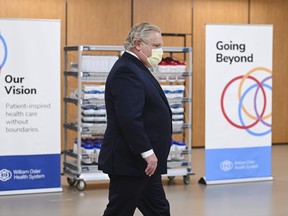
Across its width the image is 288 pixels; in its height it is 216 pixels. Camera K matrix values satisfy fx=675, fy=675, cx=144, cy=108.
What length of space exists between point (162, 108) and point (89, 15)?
7.94m

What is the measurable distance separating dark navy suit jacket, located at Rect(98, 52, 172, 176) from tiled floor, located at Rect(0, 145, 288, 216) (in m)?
2.62

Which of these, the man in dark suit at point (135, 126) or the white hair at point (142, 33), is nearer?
the man in dark suit at point (135, 126)

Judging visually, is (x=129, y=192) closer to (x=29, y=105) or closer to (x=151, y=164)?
(x=151, y=164)

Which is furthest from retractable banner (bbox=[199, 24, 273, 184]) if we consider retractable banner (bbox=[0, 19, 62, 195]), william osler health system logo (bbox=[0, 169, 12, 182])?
william osler health system logo (bbox=[0, 169, 12, 182])

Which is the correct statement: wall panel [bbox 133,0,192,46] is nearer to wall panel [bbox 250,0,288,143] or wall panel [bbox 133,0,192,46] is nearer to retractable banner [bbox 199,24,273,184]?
wall panel [bbox 250,0,288,143]

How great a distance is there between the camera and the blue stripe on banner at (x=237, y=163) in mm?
8602

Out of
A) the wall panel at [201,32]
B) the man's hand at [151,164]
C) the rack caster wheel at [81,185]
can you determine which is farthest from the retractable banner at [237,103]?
the man's hand at [151,164]

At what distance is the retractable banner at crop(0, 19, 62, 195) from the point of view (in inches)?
304

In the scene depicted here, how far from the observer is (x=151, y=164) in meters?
4.20

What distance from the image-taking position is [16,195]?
309 inches

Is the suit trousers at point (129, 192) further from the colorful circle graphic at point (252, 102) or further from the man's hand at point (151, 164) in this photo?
the colorful circle graphic at point (252, 102)

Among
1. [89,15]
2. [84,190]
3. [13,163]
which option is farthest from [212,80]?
[89,15]

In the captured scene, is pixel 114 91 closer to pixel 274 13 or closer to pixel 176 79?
pixel 176 79

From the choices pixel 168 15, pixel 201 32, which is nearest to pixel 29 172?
pixel 168 15
